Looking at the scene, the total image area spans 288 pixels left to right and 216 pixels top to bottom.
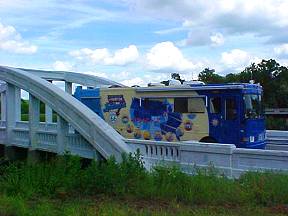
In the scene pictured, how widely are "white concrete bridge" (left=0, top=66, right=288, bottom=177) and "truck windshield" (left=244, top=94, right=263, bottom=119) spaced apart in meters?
2.57

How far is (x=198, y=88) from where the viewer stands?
61.6 feet

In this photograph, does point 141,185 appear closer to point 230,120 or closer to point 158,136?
point 230,120

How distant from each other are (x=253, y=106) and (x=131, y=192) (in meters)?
10.5

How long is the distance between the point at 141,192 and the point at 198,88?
33.9ft

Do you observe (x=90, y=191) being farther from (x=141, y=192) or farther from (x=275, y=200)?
(x=275, y=200)

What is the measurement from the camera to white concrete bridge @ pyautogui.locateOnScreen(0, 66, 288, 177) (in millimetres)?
12492

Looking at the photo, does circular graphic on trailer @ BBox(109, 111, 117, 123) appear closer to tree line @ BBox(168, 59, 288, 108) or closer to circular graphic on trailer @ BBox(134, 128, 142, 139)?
circular graphic on trailer @ BBox(134, 128, 142, 139)

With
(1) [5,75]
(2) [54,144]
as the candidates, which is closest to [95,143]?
(2) [54,144]

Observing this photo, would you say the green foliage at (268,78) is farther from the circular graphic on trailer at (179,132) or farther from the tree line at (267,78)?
the circular graphic on trailer at (179,132)

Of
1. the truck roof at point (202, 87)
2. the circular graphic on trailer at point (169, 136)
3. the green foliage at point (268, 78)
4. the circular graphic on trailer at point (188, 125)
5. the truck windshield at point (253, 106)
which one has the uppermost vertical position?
the green foliage at point (268, 78)

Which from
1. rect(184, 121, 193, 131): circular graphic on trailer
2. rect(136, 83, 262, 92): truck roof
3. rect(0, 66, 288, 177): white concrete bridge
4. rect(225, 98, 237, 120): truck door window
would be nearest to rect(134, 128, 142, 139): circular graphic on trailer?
rect(136, 83, 262, 92): truck roof

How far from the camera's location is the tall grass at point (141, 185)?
837cm

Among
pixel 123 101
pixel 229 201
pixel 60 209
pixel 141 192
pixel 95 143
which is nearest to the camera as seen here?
pixel 60 209

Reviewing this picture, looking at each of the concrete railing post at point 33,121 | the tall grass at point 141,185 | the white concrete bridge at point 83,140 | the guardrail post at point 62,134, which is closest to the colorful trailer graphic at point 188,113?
the white concrete bridge at point 83,140
